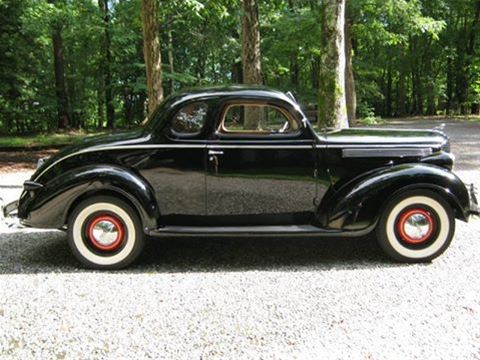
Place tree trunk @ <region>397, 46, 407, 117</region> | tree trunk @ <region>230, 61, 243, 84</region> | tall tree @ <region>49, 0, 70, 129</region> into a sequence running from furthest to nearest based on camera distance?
1. tree trunk @ <region>397, 46, 407, 117</region>
2. tree trunk @ <region>230, 61, 243, 84</region>
3. tall tree @ <region>49, 0, 70, 129</region>

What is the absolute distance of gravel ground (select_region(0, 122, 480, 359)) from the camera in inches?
109

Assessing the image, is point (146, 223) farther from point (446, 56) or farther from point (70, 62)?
point (446, 56)

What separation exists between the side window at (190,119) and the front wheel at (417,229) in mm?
1993

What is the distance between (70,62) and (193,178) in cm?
2231

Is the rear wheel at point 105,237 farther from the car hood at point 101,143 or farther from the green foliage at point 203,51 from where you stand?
the green foliage at point 203,51

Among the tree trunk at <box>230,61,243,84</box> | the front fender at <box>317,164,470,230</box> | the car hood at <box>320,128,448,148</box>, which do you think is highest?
the tree trunk at <box>230,61,243,84</box>

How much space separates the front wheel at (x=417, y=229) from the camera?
417cm

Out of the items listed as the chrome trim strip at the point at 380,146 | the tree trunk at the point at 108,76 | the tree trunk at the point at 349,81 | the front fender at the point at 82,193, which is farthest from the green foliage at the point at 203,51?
the front fender at the point at 82,193

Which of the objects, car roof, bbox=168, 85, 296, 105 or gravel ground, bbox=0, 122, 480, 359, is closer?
gravel ground, bbox=0, 122, 480, 359

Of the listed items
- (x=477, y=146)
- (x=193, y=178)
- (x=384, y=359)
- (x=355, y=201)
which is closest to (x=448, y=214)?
(x=355, y=201)

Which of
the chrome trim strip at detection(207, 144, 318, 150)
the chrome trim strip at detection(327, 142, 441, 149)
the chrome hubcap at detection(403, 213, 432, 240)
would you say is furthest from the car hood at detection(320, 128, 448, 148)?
the chrome hubcap at detection(403, 213, 432, 240)

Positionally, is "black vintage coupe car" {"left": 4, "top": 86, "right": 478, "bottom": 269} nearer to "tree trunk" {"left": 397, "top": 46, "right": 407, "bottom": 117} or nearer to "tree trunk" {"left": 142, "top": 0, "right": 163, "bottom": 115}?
"tree trunk" {"left": 142, "top": 0, "right": 163, "bottom": 115}

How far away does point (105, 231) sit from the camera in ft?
13.6

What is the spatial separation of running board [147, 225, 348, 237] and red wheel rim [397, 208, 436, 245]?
22.7 inches
